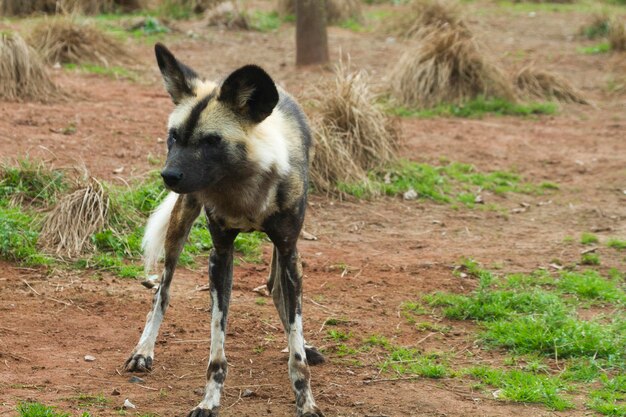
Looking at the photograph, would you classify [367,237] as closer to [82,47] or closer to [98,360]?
[98,360]

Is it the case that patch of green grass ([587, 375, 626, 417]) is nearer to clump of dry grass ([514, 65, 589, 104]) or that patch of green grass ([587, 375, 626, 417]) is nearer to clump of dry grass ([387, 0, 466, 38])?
clump of dry grass ([387, 0, 466, 38])

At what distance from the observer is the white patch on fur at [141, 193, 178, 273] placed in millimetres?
5008

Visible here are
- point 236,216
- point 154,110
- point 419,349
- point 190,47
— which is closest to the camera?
point 236,216

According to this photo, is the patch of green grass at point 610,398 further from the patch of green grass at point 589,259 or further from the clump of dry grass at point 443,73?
the clump of dry grass at point 443,73

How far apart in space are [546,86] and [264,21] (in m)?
4.93

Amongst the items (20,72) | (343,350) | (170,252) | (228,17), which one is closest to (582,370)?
(343,350)

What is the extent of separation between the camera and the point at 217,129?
12.7 feet

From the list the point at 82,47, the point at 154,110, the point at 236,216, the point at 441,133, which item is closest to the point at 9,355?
the point at 236,216

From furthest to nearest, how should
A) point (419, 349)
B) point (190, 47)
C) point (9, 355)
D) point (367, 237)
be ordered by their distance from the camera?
point (190, 47) < point (367, 237) < point (419, 349) < point (9, 355)

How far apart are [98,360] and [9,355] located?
0.42 meters

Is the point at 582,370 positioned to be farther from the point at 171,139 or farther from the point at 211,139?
the point at 171,139

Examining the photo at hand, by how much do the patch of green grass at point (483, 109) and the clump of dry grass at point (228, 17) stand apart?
15.1ft

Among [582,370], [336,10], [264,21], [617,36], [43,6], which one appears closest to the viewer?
[582,370]

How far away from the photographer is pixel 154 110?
8977mm
